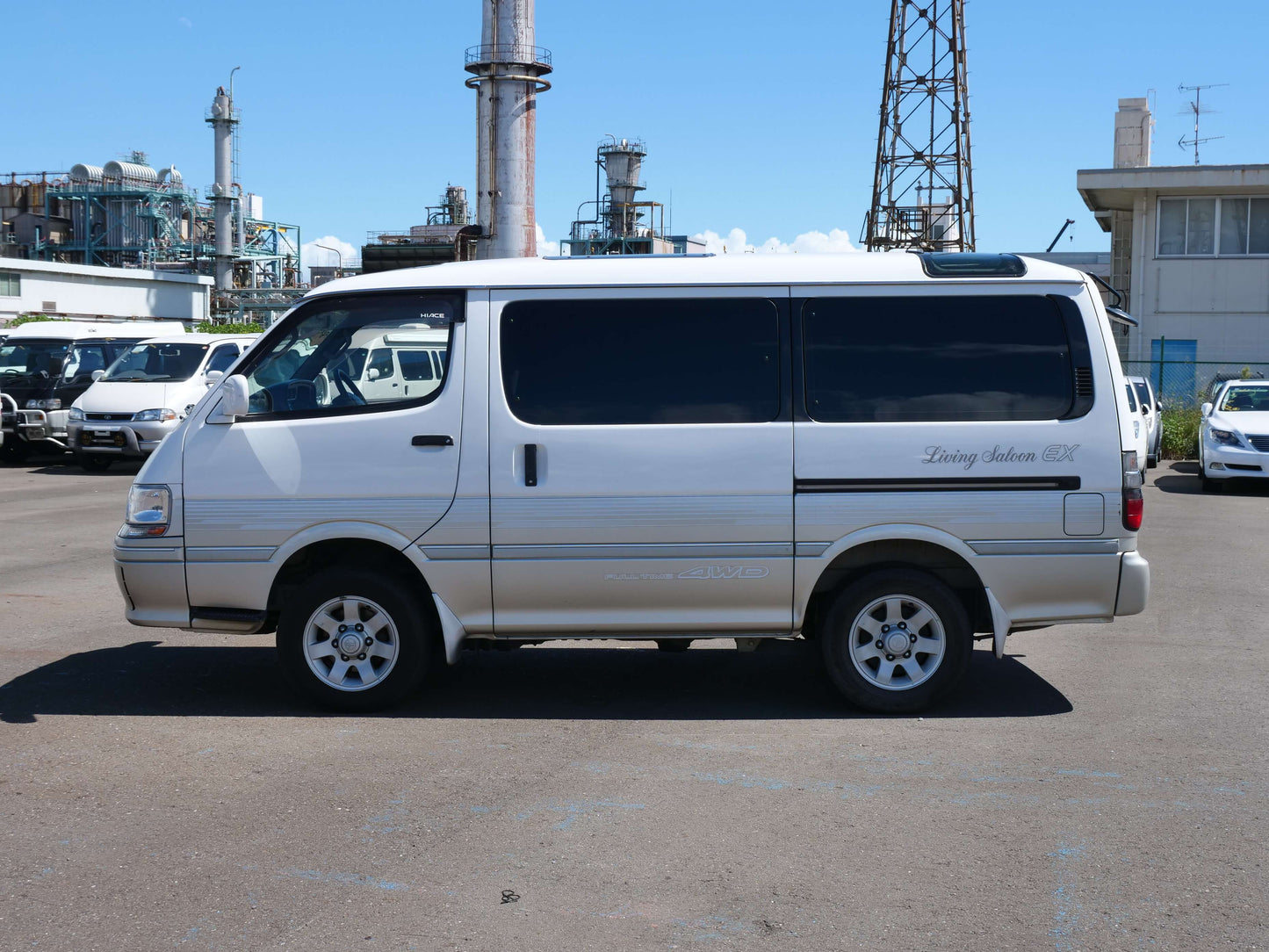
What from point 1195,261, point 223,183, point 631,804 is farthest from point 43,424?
point 223,183

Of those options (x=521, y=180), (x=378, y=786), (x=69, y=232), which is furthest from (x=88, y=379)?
(x=69, y=232)

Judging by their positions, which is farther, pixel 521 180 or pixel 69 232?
pixel 69 232

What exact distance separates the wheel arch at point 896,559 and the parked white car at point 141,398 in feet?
49.4

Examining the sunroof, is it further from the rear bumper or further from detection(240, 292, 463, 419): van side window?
detection(240, 292, 463, 419): van side window

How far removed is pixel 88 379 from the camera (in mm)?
22609

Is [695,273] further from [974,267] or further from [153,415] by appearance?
[153,415]

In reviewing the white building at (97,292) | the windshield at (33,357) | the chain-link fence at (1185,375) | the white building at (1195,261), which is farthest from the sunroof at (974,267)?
the white building at (97,292)

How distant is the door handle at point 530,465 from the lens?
256 inches

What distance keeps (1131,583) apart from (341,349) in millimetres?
4124

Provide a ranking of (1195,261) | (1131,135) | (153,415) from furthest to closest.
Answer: (1131,135), (1195,261), (153,415)

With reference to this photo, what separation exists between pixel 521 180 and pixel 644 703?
136 ft

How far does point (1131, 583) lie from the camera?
6.59 meters

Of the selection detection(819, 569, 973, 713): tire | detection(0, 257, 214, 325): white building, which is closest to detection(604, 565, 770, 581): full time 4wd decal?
detection(819, 569, 973, 713): tire

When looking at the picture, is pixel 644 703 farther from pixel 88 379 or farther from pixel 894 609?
pixel 88 379
